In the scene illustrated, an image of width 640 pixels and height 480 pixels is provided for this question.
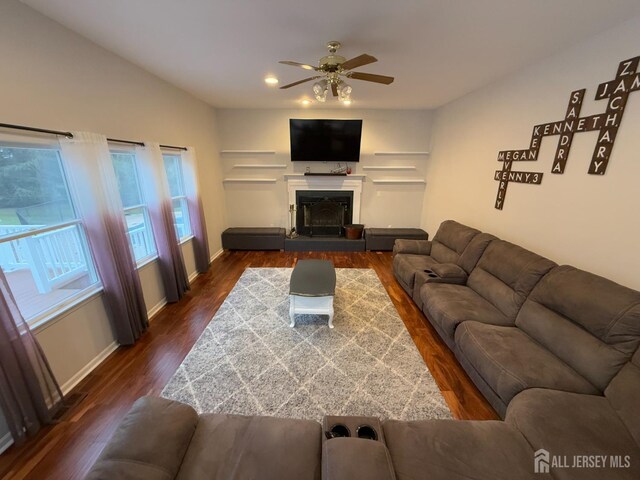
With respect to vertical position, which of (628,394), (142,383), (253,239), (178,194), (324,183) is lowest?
(142,383)

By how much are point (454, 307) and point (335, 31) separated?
258 centimetres

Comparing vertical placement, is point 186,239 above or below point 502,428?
above

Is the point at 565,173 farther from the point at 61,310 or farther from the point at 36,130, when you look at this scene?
the point at 61,310

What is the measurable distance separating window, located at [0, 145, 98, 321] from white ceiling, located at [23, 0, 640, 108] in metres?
1.07

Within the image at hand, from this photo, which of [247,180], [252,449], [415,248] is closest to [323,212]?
[247,180]

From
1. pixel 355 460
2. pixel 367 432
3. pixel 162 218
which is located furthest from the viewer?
pixel 162 218

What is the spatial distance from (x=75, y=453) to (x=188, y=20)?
118 inches

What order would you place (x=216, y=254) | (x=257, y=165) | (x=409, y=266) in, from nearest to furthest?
(x=409, y=266), (x=216, y=254), (x=257, y=165)

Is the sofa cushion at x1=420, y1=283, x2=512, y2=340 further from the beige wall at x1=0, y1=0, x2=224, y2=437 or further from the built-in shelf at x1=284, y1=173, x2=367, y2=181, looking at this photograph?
the beige wall at x1=0, y1=0, x2=224, y2=437

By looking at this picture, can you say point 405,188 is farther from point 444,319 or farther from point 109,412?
point 109,412

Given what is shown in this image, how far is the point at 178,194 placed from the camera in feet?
12.7

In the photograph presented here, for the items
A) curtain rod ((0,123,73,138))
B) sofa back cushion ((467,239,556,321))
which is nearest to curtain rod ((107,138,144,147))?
curtain rod ((0,123,73,138))

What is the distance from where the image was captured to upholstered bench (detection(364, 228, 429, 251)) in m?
5.06

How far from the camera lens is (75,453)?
1.53 metres
